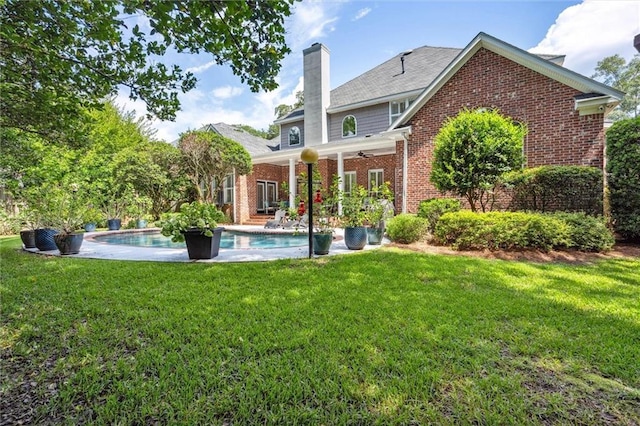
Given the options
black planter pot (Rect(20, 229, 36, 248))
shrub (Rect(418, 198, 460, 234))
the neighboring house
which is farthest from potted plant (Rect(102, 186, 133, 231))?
shrub (Rect(418, 198, 460, 234))

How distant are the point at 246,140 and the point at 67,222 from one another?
13.6m

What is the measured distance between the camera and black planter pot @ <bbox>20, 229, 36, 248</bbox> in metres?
7.89

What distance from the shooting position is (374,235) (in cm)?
840

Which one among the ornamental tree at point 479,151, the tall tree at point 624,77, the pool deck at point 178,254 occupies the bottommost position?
the pool deck at point 178,254

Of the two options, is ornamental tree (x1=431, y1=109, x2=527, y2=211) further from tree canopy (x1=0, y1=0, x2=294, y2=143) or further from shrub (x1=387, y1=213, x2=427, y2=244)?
tree canopy (x1=0, y1=0, x2=294, y2=143)

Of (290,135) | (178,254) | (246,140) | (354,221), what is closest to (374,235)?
(354,221)

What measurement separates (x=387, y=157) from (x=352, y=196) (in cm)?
903


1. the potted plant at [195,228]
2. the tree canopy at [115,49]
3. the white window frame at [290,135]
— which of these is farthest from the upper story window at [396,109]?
the tree canopy at [115,49]

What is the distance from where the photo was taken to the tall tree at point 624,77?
33.9 metres

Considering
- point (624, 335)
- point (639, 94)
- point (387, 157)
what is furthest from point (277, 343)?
point (639, 94)

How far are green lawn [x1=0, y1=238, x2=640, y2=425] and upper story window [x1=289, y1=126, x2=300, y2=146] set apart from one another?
15.0 meters

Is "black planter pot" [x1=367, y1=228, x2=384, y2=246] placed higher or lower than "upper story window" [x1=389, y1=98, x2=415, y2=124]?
lower

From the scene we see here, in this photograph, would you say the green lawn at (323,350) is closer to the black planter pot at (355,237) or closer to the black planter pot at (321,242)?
the black planter pot at (321,242)

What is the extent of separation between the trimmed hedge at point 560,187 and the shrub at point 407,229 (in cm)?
260
